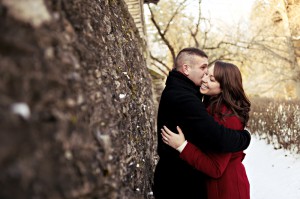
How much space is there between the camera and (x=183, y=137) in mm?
2564

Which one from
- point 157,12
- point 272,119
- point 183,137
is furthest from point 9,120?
point 157,12

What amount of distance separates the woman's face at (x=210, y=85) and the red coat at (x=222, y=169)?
215 millimetres

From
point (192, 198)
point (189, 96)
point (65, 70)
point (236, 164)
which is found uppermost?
point (65, 70)

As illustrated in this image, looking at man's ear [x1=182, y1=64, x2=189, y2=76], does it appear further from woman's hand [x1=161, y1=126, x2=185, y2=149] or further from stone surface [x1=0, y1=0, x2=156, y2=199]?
stone surface [x1=0, y1=0, x2=156, y2=199]

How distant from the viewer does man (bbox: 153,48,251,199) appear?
2.40 metres

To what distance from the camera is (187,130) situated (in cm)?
255

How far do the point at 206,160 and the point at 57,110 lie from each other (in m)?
1.57

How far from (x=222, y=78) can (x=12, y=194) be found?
2.16 meters

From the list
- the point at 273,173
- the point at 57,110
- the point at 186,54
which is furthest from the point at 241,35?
the point at 57,110

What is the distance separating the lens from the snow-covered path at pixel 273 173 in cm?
613

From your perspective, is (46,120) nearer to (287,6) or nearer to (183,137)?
(183,137)

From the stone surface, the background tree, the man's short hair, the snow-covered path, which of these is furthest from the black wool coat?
the background tree

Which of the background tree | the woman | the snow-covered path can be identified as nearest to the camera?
the woman

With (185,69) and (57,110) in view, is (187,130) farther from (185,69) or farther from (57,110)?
(57,110)
